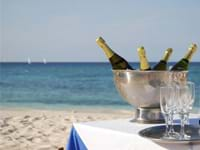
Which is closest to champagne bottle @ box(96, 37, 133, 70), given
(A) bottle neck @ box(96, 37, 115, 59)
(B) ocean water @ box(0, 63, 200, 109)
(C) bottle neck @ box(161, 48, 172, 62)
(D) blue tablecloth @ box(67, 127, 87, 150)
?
(A) bottle neck @ box(96, 37, 115, 59)

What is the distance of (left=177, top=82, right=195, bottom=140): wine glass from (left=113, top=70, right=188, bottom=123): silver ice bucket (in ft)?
0.47

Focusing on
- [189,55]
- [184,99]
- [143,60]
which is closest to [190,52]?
[189,55]

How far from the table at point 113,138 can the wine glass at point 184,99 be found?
0.08 meters

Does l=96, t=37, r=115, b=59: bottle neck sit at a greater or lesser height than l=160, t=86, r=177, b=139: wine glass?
greater

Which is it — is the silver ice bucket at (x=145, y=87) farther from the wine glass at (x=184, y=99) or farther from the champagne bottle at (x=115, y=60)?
the wine glass at (x=184, y=99)

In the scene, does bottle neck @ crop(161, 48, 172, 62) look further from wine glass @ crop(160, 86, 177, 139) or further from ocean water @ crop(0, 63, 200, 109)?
ocean water @ crop(0, 63, 200, 109)

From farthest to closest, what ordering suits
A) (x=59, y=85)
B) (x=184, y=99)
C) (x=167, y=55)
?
(x=59, y=85) → (x=167, y=55) → (x=184, y=99)

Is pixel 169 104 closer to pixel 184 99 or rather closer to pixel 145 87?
pixel 184 99

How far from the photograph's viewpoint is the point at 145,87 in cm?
109

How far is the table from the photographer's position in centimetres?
94

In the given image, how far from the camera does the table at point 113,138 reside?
94 cm

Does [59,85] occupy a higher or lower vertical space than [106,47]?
lower

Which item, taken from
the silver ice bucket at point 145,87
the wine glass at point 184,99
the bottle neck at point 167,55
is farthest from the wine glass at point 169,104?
the bottle neck at point 167,55

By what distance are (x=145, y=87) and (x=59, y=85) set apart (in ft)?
45.3
